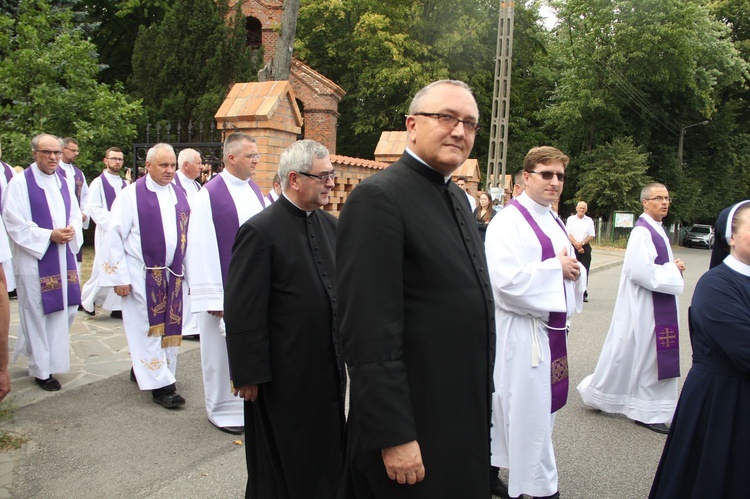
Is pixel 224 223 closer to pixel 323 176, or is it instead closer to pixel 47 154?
pixel 323 176

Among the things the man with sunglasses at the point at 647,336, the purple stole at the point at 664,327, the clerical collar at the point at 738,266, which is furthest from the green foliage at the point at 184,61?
the clerical collar at the point at 738,266

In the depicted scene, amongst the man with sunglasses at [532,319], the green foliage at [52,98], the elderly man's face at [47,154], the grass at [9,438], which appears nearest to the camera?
the man with sunglasses at [532,319]

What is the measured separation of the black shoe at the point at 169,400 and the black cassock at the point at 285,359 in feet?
6.75

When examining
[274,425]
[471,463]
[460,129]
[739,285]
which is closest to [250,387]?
[274,425]

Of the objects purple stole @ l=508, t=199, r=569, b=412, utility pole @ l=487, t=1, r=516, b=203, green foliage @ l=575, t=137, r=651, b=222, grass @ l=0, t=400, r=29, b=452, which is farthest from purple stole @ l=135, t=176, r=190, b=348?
green foliage @ l=575, t=137, r=651, b=222

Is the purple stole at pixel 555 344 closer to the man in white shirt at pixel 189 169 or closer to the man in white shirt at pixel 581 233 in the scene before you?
the man in white shirt at pixel 189 169

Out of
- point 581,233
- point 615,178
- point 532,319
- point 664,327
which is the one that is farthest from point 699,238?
point 532,319

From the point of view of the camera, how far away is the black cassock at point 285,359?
120 inches

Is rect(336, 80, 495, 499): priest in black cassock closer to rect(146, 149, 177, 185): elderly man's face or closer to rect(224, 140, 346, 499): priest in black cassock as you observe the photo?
rect(224, 140, 346, 499): priest in black cassock

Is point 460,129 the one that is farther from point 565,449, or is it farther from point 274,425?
point 565,449

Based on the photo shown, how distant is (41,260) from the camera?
5418 mm

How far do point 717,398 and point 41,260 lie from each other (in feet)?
17.0

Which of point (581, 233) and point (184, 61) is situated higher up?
point (184, 61)

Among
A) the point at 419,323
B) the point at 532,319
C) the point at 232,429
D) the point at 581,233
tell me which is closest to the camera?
the point at 419,323
